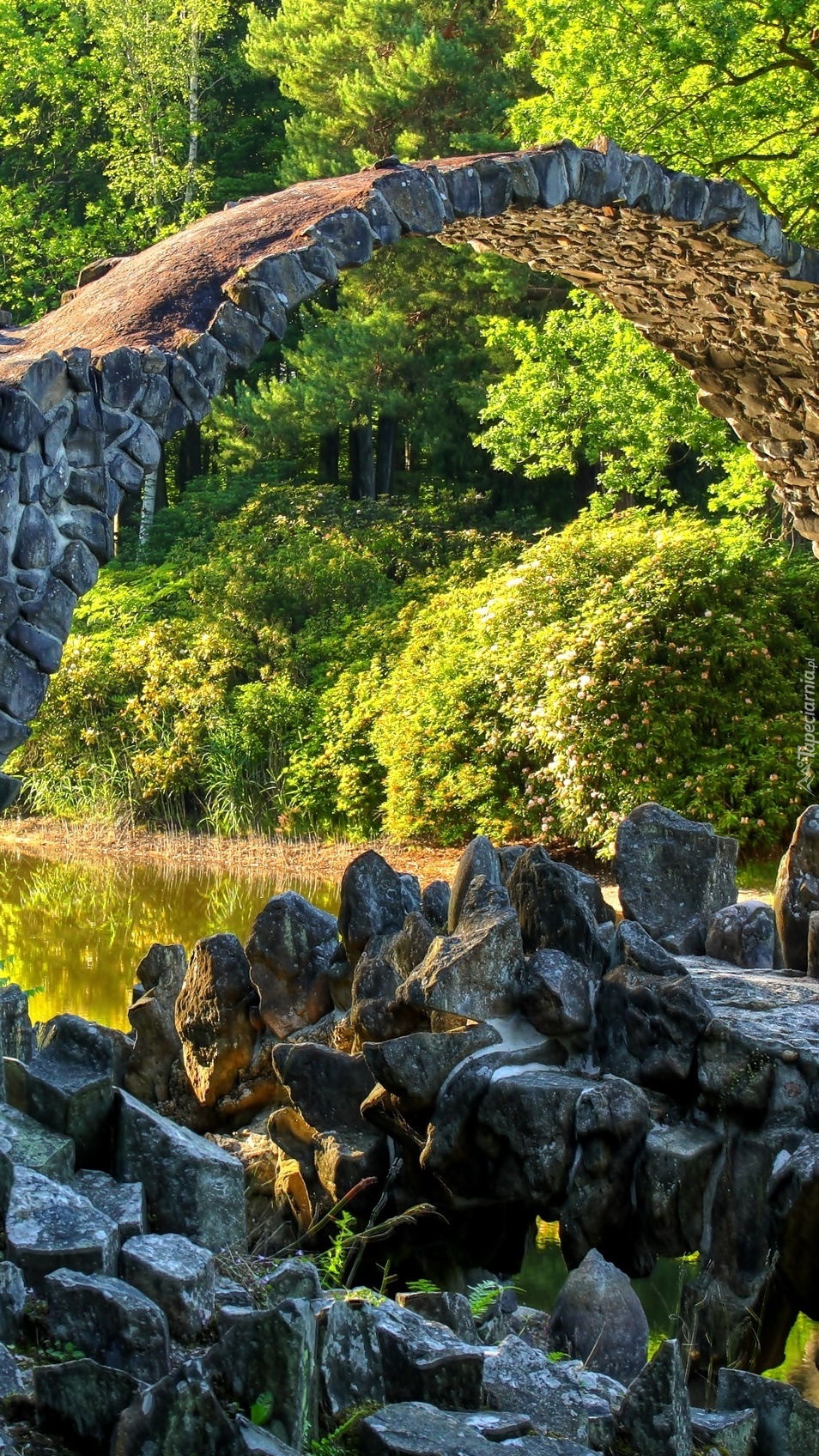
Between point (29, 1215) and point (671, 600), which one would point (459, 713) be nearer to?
point (671, 600)

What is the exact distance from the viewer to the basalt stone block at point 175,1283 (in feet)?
7.56

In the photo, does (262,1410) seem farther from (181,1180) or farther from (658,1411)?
(181,1180)

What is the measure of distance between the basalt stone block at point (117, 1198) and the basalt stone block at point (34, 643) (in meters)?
2.07

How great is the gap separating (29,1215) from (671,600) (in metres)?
7.96

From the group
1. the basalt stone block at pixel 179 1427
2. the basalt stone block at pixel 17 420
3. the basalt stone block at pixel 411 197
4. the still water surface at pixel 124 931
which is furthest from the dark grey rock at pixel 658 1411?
the basalt stone block at pixel 411 197

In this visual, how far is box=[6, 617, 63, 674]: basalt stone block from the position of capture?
4547mm

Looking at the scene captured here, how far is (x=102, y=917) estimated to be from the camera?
9234 millimetres

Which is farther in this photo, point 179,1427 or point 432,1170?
point 432,1170

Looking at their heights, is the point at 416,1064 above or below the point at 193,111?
below

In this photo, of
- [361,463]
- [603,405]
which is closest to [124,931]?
[603,405]

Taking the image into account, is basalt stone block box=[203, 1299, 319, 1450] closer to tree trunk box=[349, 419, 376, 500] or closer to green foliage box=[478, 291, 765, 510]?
green foliage box=[478, 291, 765, 510]

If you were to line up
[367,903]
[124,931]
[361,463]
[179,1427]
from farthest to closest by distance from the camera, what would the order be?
[361,463] < [124,931] < [367,903] < [179,1427]

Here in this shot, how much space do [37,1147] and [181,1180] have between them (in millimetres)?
272

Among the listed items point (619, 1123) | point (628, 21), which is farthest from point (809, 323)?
point (619, 1123)
